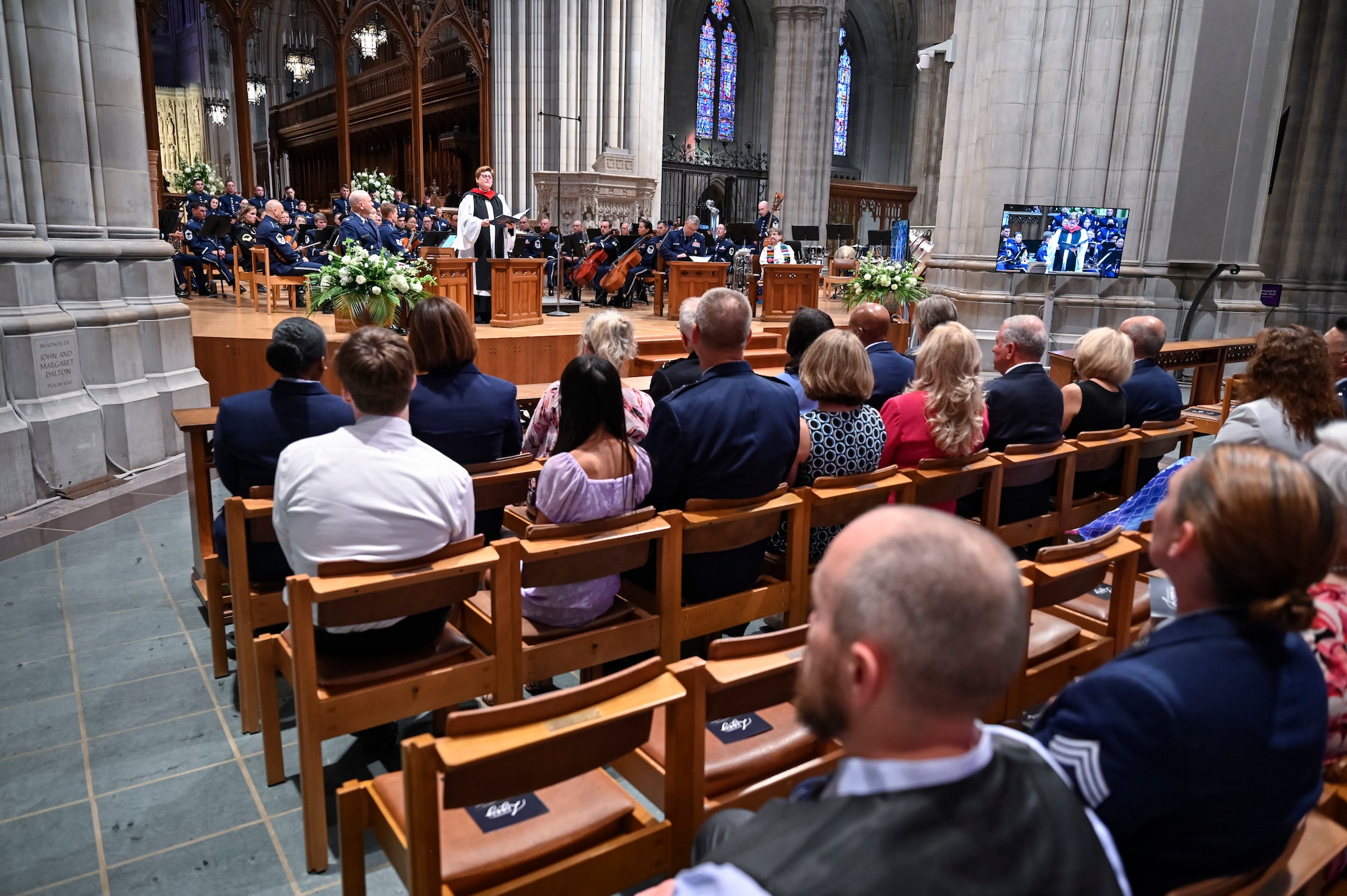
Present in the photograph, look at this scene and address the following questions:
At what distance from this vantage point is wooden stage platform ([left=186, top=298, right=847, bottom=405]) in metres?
7.24

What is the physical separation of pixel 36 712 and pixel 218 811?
103cm

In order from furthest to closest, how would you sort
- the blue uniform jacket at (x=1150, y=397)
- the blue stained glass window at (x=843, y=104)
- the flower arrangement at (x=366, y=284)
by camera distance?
the blue stained glass window at (x=843, y=104), the flower arrangement at (x=366, y=284), the blue uniform jacket at (x=1150, y=397)

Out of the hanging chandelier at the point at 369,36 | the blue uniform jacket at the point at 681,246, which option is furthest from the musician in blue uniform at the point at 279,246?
the hanging chandelier at the point at 369,36

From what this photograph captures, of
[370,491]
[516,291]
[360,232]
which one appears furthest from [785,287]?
[370,491]

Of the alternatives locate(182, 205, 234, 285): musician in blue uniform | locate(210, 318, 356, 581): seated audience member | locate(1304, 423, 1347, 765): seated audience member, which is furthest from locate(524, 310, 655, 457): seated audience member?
locate(182, 205, 234, 285): musician in blue uniform

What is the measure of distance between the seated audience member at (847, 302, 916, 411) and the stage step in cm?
289

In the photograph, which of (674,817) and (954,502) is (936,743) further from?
(954,502)

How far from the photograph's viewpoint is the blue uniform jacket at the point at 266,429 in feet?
10.1

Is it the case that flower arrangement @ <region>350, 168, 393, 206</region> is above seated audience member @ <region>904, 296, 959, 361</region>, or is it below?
above

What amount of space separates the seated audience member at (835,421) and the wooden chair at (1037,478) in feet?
2.04

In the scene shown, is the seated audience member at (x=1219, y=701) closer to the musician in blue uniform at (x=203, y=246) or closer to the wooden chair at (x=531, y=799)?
the wooden chair at (x=531, y=799)

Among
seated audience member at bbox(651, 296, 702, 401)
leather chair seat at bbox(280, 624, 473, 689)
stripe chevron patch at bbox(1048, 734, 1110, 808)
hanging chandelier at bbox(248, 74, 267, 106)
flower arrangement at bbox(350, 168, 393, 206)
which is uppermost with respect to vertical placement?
hanging chandelier at bbox(248, 74, 267, 106)

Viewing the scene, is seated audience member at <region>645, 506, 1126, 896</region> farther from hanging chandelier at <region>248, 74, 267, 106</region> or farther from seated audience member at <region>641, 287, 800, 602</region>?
hanging chandelier at <region>248, 74, 267, 106</region>

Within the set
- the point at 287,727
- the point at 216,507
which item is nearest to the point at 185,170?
the point at 216,507
